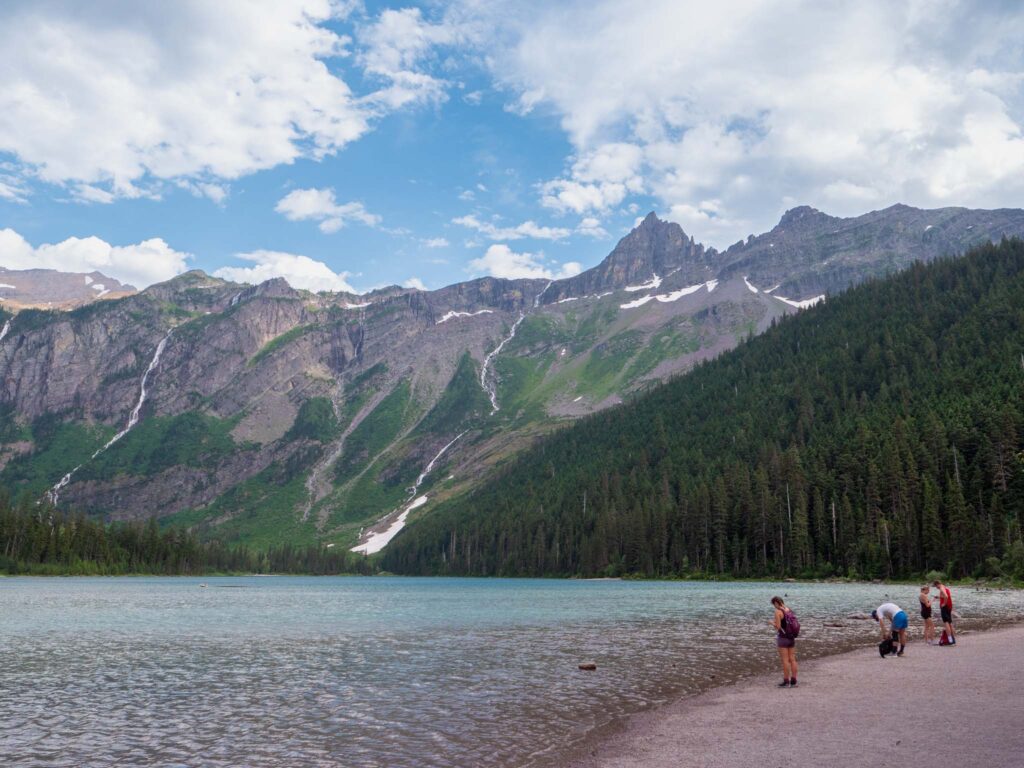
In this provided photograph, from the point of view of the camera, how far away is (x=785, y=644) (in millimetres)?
28750

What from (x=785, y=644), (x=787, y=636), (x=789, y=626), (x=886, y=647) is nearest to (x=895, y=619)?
(x=886, y=647)

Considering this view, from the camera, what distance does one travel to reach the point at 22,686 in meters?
31.4

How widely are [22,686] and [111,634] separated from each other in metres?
24.3

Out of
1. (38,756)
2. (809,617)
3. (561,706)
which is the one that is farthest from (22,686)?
(809,617)

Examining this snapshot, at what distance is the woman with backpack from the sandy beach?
64 cm

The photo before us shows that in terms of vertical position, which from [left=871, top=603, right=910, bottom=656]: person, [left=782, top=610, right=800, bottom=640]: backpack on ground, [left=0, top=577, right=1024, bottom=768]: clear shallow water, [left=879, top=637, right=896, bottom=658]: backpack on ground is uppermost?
[left=782, top=610, right=800, bottom=640]: backpack on ground

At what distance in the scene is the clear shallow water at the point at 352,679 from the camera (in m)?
21.5

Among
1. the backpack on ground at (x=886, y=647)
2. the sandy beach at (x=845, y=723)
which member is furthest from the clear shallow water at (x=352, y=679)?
the backpack on ground at (x=886, y=647)

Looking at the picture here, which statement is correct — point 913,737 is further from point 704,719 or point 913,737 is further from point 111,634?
point 111,634

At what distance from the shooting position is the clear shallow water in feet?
70.5

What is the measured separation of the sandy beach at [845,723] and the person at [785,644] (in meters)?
0.62

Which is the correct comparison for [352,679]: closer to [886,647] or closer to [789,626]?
[789,626]

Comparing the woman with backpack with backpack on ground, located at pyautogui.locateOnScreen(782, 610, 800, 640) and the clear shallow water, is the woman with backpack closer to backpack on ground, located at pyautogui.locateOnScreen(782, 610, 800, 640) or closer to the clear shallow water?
backpack on ground, located at pyautogui.locateOnScreen(782, 610, 800, 640)

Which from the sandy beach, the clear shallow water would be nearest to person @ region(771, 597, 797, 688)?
the sandy beach
